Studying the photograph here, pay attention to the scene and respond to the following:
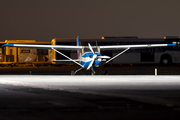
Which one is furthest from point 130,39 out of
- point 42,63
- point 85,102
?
point 85,102

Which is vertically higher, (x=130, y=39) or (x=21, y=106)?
(x=130, y=39)

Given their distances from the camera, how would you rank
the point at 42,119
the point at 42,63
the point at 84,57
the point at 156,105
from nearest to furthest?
the point at 42,119
the point at 156,105
the point at 84,57
the point at 42,63

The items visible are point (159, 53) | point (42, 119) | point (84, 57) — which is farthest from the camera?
point (159, 53)

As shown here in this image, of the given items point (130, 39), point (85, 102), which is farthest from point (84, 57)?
point (130, 39)

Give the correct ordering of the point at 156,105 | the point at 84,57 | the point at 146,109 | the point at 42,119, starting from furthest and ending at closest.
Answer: the point at 84,57
the point at 156,105
the point at 146,109
the point at 42,119

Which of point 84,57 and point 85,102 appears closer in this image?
point 85,102

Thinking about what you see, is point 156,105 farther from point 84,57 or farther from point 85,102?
point 84,57

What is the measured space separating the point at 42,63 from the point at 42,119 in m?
46.2

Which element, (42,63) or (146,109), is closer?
(146,109)

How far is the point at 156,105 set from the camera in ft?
30.3

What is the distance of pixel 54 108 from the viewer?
8.70m

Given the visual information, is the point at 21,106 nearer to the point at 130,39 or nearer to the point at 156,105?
the point at 156,105

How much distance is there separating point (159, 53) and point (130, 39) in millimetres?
4474

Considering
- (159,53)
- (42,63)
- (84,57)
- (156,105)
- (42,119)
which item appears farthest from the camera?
(42,63)
